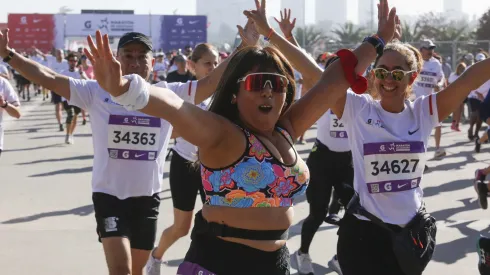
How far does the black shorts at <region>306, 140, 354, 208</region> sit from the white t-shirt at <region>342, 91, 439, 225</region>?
6.66 ft

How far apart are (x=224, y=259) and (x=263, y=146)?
1.62ft

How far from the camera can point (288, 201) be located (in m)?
3.18

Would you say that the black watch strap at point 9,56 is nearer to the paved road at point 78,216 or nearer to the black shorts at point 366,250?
the black shorts at point 366,250

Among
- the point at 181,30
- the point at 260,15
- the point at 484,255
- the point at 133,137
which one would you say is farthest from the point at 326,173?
the point at 181,30

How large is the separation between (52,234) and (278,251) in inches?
202

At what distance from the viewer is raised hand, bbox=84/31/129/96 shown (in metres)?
2.63

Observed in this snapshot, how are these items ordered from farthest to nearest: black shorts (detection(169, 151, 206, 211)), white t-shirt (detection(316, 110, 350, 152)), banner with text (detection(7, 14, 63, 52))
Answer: banner with text (detection(7, 14, 63, 52))
white t-shirt (detection(316, 110, 350, 152))
black shorts (detection(169, 151, 206, 211))

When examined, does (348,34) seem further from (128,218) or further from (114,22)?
(128,218)

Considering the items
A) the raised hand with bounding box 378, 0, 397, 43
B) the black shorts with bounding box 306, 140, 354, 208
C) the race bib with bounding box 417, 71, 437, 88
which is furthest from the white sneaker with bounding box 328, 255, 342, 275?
the race bib with bounding box 417, 71, 437, 88

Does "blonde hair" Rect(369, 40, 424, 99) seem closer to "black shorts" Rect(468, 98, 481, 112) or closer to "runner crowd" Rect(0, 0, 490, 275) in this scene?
"runner crowd" Rect(0, 0, 490, 275)

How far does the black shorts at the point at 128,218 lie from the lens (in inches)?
180

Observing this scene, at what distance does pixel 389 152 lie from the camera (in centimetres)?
407

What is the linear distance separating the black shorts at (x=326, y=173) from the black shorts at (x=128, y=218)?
1772 millimetres

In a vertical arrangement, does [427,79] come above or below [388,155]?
above
